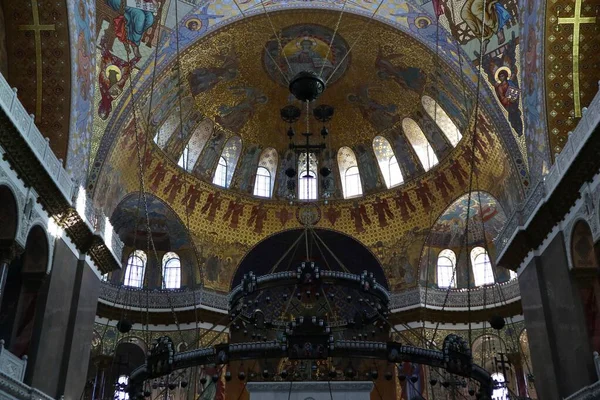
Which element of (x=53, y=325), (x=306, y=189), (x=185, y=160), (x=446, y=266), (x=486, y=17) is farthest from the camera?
(x=306, y=189)

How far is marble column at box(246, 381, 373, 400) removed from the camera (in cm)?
1609

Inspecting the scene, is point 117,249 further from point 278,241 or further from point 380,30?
point 380,30

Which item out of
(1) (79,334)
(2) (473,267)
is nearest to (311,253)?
(2) (473,267)

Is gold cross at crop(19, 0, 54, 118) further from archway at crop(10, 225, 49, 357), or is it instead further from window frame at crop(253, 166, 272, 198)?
window frame at crop(253, 166, 272, 198)

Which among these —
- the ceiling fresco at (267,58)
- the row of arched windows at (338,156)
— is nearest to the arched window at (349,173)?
the row of arched windows at (338,156)

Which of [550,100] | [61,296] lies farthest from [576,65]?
[61,296]

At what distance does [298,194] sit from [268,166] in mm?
1594

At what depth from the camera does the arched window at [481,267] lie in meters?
22.7

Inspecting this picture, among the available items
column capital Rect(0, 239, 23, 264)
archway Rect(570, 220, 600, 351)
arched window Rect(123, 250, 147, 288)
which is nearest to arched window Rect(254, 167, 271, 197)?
arched window Rect(123, 250, 147, 288)

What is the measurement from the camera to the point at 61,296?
589 inches

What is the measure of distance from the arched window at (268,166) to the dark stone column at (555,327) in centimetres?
1086

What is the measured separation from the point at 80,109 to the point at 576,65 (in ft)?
40.0

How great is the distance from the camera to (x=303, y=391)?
16.1m

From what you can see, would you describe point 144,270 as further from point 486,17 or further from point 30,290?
point 486,17
